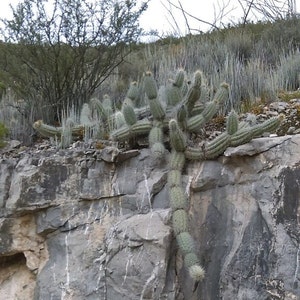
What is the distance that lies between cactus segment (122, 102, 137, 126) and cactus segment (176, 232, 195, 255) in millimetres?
1126

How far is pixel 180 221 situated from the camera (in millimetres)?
3910

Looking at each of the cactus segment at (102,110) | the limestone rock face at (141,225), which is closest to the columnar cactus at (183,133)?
the limestone rock face at (141,225)

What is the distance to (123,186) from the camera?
436 cm

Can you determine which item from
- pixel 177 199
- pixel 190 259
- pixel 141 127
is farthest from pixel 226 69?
pixel 190 259

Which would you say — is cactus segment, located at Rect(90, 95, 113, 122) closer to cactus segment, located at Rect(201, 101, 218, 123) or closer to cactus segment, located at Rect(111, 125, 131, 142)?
cactus segment, located at Rect(111, 125, 131, 142)

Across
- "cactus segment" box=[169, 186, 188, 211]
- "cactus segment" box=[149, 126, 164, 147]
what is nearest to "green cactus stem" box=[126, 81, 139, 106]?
"cactus segment" box=[149, 126, 164, 147]

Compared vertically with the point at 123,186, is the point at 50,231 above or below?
below

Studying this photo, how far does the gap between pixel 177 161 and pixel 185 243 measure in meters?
0.71

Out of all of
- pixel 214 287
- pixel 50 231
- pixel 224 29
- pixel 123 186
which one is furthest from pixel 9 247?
pixel 224 29

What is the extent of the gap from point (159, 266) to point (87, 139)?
1520 millimetres

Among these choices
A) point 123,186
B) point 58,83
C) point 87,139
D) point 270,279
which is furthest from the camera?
point 58,83

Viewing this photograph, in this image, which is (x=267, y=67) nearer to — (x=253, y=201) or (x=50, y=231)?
(x=253, y=201)

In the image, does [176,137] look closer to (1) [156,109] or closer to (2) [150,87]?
(1) [156,109]

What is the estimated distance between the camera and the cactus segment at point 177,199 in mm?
3996
